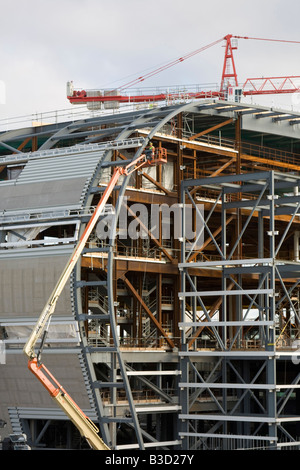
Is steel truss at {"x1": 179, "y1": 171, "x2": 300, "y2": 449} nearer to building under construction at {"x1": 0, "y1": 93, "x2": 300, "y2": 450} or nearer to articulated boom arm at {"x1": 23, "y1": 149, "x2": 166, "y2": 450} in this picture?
building under construction at {"x1": 0, "y1": 93, "x2": 300, "y2": 450}

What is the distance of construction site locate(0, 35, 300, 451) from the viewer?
67750 mm

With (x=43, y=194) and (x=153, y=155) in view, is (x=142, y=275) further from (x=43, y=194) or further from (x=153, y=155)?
(x=153, y=155)

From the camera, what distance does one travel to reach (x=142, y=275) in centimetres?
7731

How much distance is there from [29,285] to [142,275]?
439 inches

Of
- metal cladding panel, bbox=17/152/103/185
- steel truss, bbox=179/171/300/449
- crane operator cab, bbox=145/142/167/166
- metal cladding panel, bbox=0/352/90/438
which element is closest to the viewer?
metal cladding panel, bbox=0/352/90/438

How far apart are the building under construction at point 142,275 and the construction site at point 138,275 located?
0.38ft

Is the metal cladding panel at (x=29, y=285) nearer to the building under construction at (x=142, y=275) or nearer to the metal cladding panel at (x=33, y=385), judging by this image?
the building under construction at (x=142, y=275)

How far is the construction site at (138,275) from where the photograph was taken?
67750mm

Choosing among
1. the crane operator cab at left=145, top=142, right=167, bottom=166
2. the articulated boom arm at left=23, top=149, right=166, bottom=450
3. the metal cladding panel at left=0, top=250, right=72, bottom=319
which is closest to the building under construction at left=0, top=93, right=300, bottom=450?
the metal cladding panel at left=0, top=250, right=72, bottom=319

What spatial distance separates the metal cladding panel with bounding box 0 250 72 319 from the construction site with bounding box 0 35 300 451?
92 millimetres
